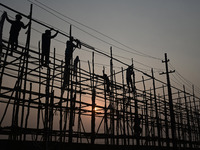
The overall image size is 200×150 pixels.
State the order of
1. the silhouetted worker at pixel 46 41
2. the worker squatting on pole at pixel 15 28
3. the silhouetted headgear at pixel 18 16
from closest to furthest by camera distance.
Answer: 1. the worker squatting on pole at pixel 15 28
2. the silhouetted headgear at pixel 18 16
3. the silhouetted worker at pixel 46 41

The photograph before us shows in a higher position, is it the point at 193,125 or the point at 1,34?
the point at 1,34

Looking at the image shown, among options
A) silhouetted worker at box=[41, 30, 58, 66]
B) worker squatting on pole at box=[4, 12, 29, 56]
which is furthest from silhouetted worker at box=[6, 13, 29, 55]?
silhouetted worker at box=[41, 30, 58, 66]

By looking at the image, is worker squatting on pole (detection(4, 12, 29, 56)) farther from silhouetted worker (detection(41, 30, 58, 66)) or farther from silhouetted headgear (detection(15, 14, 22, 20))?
silhouetted worker (detection(41, 30, 58, 66))

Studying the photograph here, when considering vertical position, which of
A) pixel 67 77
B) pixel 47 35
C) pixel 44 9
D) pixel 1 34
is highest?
pixel 44 9

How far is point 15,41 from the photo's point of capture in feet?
23.7

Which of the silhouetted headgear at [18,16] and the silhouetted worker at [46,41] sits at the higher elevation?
the silhouetted headgear at [18,16]

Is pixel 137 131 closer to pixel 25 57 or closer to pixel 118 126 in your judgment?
pixel 118 126

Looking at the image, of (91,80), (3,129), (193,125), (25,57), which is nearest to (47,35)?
(25,57)

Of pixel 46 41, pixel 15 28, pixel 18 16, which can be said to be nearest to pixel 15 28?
pixel 15 28

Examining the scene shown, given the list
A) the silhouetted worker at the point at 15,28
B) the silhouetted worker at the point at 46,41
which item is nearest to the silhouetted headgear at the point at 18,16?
the silhouetted worker at the point at 15,28

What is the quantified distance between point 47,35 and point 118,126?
7183mm

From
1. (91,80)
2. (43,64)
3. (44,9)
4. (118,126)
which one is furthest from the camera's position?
(118,126)

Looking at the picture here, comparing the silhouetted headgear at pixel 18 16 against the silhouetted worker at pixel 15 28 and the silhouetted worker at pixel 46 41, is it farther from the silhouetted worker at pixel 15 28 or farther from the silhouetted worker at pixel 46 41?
the silhouetted worker at pixel 46 41

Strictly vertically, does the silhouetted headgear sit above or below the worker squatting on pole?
above
